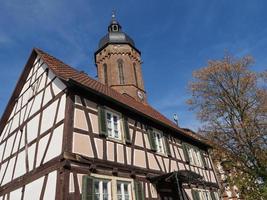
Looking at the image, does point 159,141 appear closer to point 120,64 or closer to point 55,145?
point 55,145

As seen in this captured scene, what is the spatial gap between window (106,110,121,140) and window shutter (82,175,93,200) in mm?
2471

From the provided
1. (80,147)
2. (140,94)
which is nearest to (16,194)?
(80,147)

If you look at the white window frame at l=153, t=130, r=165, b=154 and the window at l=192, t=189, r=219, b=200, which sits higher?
the white window frame at l=153, t=130, r=165, b=154

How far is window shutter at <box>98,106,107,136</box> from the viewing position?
10688 millimetres

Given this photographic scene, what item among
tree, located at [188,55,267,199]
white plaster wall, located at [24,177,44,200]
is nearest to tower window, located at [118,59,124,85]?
tree, located at [188,55,267,199]

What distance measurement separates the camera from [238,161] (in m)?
17.2

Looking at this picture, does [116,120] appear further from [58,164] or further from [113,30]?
[113,30]

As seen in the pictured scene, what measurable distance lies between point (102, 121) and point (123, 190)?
108 inches

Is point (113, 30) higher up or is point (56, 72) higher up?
point (113, 30)

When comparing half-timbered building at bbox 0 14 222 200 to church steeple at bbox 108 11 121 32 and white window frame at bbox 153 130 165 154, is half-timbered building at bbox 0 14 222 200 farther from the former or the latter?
→ church steeple at bbox 108 11 121 32

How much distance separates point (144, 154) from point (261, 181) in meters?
8.32

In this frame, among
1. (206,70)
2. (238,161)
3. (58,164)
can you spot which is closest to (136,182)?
(58,164)

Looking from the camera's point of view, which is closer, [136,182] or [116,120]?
[136,182]

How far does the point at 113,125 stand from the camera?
1174 cm
